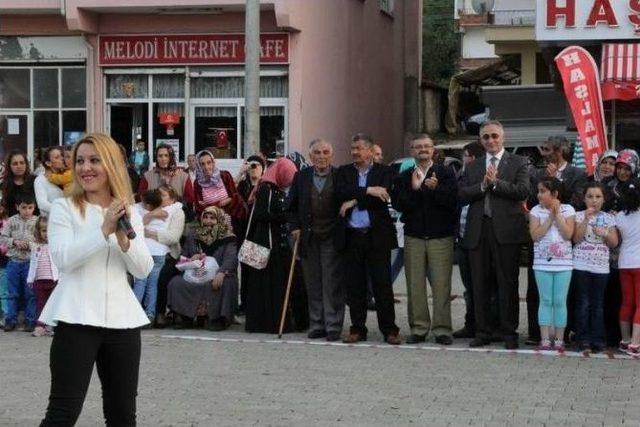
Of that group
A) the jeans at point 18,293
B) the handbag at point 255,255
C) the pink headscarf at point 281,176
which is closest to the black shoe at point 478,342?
the handbag at point 255,255

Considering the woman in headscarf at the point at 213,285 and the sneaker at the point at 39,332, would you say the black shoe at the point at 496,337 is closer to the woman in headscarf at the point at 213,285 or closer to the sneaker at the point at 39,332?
the woman in headscarf at the point at 213,285

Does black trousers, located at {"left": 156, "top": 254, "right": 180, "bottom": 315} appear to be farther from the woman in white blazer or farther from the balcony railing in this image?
the balcony railing

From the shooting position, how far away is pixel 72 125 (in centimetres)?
2677

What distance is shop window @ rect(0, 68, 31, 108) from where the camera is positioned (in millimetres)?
26844

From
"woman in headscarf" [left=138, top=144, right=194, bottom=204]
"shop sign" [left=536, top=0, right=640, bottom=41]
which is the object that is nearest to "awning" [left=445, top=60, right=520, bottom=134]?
"shop sign" [left=536, top=0, right=640, bottom=41]

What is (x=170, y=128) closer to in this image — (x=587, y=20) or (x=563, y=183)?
(x=587, y=20)

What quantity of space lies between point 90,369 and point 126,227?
0.71 metres

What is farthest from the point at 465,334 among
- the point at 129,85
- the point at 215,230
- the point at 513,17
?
the point at 513,17

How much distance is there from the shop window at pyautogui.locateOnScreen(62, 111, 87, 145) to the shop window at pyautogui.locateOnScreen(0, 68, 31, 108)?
2.72 feet

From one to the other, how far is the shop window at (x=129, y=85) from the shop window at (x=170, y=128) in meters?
0.38

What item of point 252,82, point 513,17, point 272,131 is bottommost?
point 272,131

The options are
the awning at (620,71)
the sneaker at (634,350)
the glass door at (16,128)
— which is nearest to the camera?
the sneaker at (634,350)

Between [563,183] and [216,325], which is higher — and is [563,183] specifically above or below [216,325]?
above

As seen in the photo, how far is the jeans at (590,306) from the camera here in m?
12.3
